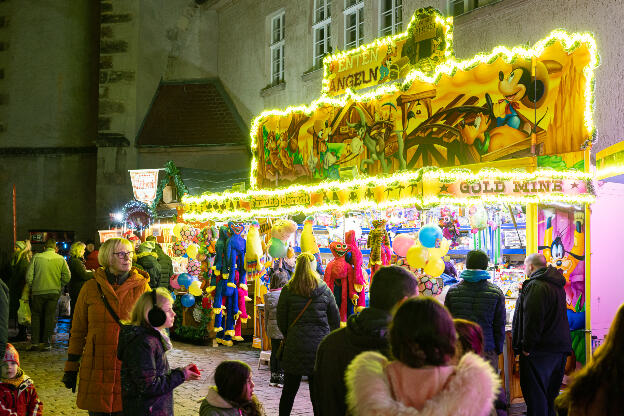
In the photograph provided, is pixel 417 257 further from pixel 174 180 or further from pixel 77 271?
pixel 174 180

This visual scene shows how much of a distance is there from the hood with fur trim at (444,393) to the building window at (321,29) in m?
13.4

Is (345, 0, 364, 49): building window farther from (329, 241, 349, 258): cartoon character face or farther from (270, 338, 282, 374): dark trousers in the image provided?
(270, 338, 282, 374): dark trousers

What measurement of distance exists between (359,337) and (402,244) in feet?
20.2

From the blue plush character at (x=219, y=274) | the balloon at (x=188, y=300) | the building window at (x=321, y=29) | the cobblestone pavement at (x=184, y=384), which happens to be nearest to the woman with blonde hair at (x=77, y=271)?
the cobblestone pavement at (x=184, y=384)

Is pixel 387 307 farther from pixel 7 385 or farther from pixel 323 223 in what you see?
pixel 323 223

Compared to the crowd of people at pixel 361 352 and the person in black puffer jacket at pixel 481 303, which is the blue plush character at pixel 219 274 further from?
the person in black puffer jacket at pixel 481 303

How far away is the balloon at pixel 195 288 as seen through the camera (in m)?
12.5

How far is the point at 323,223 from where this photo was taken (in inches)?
519

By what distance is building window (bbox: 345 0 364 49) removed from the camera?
14.4m

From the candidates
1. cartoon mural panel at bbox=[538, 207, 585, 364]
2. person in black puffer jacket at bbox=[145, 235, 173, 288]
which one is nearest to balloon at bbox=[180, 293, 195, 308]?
person in black puffer jacket at bbox=[145, 235, 173, 288]

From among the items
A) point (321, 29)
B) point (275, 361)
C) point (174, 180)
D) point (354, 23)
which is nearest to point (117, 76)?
point (174, 180)

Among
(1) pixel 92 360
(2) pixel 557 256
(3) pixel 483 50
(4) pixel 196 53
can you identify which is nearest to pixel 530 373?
(2) pixel 557 256

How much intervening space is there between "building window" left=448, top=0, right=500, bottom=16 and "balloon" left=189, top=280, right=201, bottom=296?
6.90 meters

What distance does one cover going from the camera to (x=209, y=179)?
17.9 metres
